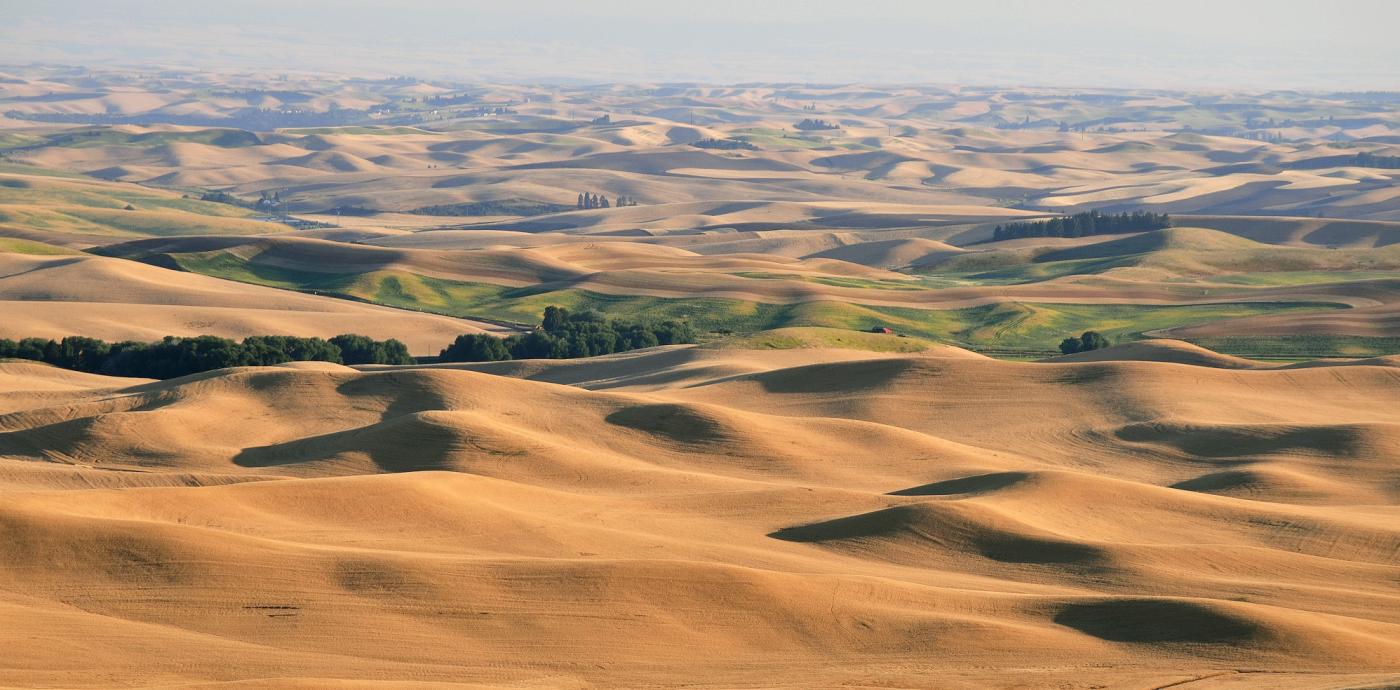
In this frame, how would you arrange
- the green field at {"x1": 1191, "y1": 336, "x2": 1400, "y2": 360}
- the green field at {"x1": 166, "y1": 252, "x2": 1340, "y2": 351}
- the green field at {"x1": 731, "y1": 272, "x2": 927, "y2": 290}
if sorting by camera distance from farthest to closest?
the green field at {"x1": 731, "y1": 272, "x2": 927, "y2": 290} → the green field at {"x1": 166, "y1": 252, "x2": 1340, "y2": 351} → the green field at {"x1": 1191, "y1": 336, "x2": 1400, "y2": 360}

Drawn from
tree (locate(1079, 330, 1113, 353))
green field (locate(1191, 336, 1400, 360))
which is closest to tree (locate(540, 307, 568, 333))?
tree (locate(1079, 330, 1113, 353))

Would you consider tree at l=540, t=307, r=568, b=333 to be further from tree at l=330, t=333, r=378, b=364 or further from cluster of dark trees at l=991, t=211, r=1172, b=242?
cluster of dark trees at l=991, t=211, r=1172, b=242

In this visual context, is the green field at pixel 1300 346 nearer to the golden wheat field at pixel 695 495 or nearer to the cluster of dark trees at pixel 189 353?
the golden wheat field at pixel 695 495

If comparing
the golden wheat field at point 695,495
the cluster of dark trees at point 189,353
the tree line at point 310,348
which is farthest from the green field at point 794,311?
the cluster of dark trees at point 189,353

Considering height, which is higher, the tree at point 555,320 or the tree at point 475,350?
the tree at point 475,350

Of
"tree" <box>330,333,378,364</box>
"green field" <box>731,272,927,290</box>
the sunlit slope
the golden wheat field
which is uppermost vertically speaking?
the golden wheat field

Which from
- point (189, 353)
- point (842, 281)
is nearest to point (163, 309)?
point (189, 353)
